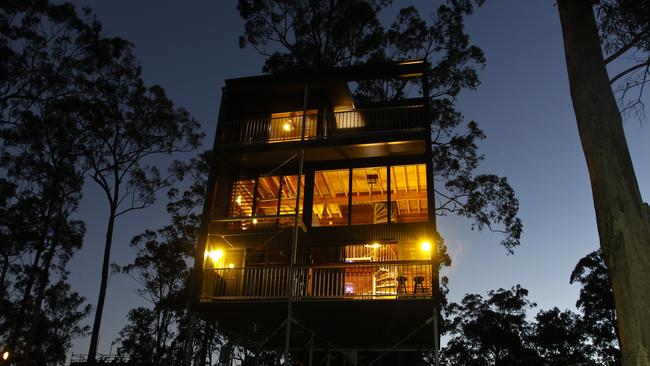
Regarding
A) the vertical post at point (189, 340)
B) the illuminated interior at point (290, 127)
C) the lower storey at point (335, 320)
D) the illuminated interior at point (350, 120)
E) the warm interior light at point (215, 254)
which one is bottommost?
the vertical post at point (189, 340)

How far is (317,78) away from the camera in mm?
16875

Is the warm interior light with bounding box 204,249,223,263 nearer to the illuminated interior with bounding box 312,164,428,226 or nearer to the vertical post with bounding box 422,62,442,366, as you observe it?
the illuminated interior with bounding box 312,164,428,226

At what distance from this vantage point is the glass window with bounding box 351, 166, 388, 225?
53.3 ft

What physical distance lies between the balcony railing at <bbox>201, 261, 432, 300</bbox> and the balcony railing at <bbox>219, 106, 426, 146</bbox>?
423cm

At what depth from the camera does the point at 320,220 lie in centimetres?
1694

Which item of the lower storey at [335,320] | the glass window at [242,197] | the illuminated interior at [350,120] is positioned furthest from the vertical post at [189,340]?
the illuminated interior at [350,120]

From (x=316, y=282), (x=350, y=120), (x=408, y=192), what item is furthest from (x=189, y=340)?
(x=350, y=120)

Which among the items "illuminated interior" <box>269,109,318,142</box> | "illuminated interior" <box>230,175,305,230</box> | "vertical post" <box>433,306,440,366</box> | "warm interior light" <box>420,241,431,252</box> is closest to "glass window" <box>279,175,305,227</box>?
"illuminated interior" <box>230,175,305,230</box>

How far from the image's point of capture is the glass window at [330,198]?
54.7ft

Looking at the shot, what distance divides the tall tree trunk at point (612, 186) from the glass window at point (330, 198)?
10.4 meters

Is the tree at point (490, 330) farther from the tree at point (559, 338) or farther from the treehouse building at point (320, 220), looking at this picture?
the treehouse building at point (320, 220)

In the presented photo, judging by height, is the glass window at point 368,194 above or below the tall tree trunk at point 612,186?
above

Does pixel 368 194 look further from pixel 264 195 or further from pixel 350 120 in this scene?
pixel 264 195

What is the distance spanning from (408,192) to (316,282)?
4.50m
